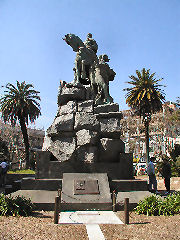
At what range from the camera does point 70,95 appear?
33.5ft

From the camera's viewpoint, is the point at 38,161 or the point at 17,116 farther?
the point at 17,116

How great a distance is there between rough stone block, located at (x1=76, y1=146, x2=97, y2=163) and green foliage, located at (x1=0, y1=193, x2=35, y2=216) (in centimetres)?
281

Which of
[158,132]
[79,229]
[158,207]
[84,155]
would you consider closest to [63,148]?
[84,155]

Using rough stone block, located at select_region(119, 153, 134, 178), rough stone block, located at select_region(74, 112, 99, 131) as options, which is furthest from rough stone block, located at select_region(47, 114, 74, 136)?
rough stone block, located at select_region(119, 153, 134, 178)

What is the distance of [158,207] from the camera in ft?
21.0

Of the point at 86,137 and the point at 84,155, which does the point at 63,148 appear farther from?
the point at 86,137

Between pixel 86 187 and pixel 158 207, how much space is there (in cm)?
231

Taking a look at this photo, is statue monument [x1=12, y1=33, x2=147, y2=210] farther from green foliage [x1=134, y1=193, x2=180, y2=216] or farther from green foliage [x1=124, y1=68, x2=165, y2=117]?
green foliage [x1=124, y1=68, x2=165, y2=117]

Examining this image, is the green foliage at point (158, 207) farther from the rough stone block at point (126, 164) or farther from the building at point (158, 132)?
the building at point (158, 132)

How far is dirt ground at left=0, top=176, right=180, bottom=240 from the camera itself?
15.0 feet

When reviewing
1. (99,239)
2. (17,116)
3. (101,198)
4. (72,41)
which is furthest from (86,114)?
(17,116)

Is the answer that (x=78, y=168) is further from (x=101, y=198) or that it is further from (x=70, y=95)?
(x=70, y=95)

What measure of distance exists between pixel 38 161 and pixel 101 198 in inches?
119

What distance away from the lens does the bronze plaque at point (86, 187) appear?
7350mm
